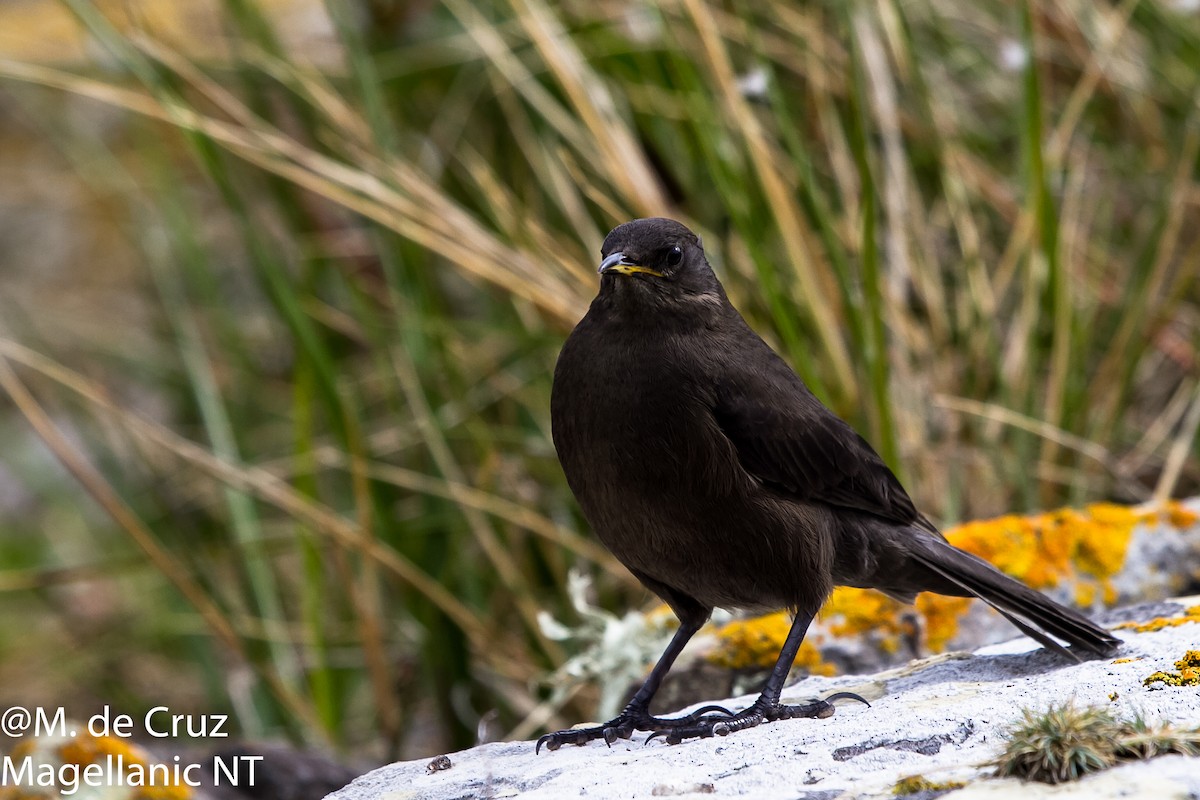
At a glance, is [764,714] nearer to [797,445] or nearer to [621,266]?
[797,445]

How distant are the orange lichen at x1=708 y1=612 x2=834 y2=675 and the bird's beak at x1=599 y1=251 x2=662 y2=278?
122 centimetres

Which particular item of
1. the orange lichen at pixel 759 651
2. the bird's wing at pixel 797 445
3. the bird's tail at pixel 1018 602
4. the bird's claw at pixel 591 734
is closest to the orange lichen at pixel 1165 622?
the bird's tail at pixel 1018 602

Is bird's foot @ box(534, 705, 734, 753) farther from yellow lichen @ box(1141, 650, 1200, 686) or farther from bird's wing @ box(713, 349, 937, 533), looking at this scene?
yellow lichen @ box(1141, 650, 1200, 686)

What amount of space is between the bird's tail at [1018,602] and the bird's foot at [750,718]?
548mm

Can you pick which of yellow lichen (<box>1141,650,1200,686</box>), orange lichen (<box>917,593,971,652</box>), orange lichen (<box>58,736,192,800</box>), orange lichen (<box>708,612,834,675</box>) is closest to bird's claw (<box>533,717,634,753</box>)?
orange lichen (<box>708,612,834,675</box>)

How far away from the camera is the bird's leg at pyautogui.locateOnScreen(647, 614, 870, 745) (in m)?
3.26

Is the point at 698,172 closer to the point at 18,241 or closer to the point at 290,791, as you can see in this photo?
the point at 290,791

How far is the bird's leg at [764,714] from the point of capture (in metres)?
3.26

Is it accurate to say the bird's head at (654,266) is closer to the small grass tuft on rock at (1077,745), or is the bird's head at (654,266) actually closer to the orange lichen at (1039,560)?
the orange lichen at (1039,560)

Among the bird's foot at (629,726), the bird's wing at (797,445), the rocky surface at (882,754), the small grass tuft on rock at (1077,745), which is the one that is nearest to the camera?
the small grass tuft on rock at (1077,745)

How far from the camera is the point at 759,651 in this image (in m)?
4.14

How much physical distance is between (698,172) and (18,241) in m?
8.57

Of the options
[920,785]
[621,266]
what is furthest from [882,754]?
[621,266]

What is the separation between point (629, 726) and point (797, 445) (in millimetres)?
882
